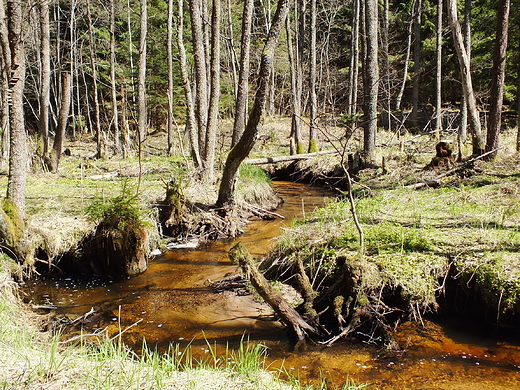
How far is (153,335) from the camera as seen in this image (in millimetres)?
5402

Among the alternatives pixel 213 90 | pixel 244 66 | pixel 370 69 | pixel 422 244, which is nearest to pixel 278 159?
pixel 370 69

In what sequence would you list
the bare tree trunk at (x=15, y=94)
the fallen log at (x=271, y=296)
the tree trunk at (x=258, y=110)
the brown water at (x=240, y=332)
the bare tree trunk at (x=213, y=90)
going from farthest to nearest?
the bare tree trunk at (x=213, y=90)
the tree trunk at (x=258, y=110)
the bare tree trunk at (x=15, y=94)
the fallen log at (x=271, y=296)
the brown water at (x=240, y=332)

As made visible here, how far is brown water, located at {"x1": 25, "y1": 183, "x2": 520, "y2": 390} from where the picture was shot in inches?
169

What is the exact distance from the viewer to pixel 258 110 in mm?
7789

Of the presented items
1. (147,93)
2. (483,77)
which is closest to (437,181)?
(483,77)

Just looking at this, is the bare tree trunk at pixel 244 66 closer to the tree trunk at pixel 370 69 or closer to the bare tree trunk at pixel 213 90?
the bare tree trunk at pixel 213 90

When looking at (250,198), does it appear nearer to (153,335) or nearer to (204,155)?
(204,155)

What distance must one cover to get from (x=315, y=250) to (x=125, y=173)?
9726mm

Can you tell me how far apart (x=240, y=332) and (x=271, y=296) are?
2.81 feet

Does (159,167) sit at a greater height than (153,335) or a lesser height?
greater

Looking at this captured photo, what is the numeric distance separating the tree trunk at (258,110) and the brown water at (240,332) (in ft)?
6.18

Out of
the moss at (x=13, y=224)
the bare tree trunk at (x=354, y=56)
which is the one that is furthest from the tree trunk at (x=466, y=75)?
the moss at (x=13, y=224)

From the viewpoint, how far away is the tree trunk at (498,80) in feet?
35.2

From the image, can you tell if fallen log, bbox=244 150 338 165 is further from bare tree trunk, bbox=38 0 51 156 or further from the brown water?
bare tree trunk, bbox=38 0 51 156
